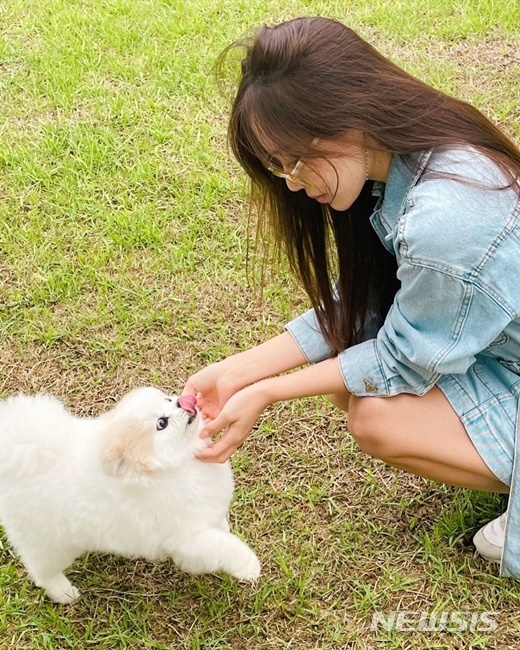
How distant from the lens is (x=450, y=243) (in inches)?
50.7

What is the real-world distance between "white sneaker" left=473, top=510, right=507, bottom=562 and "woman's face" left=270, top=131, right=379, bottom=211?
2.60 ft

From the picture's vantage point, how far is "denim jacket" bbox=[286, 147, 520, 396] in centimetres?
130

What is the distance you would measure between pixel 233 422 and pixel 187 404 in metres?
0.12

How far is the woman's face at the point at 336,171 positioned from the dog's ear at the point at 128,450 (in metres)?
0.56

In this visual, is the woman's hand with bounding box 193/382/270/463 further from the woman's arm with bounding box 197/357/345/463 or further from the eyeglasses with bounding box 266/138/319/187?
the eyeglasses with bounding box 266/138/319/187

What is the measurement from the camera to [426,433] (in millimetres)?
1552

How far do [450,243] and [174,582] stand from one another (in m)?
1.05

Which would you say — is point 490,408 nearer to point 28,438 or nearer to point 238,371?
point 238,371

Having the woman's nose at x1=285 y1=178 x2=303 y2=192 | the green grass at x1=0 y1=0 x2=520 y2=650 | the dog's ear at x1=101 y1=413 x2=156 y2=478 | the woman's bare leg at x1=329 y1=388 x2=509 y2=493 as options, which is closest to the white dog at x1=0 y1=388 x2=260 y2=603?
the dog's ear at x1=101 y1=413 x2=156 y2=478

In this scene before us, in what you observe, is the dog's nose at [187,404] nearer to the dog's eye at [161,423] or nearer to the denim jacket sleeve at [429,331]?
the dog's eye at [161,423]

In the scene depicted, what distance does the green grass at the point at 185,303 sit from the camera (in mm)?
1710

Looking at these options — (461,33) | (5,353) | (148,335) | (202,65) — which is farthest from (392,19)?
(5,353)

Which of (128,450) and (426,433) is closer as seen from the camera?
(128,450)

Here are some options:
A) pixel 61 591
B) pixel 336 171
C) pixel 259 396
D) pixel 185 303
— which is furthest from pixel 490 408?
pixel 185 303
